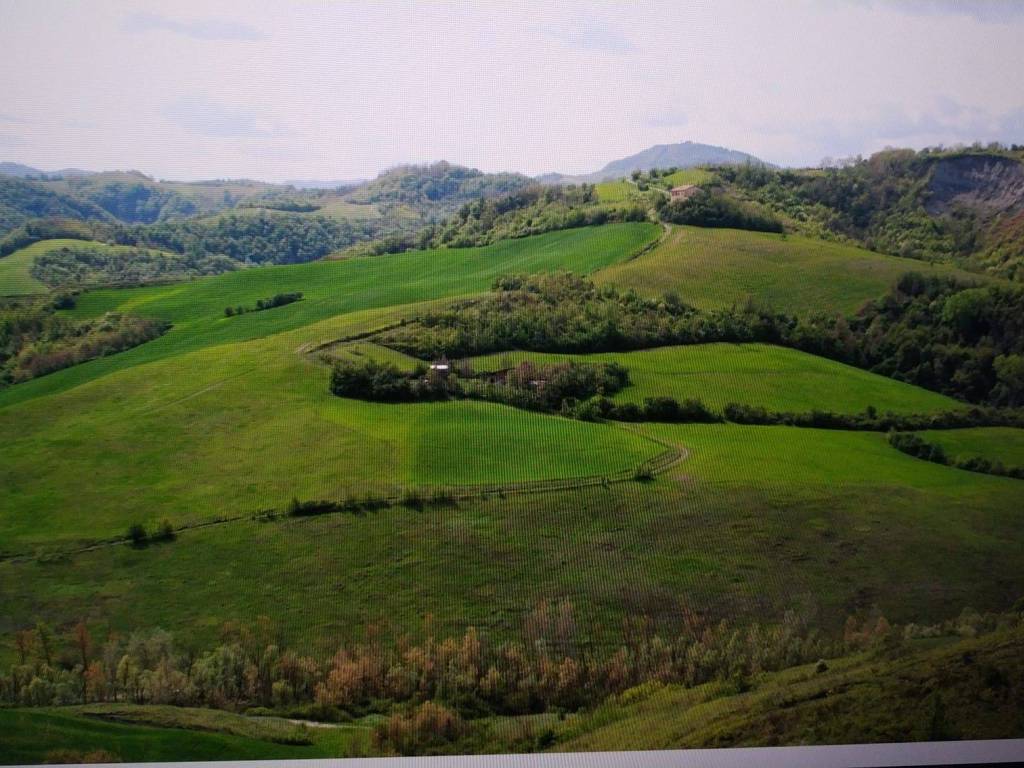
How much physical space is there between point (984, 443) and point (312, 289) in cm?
1519

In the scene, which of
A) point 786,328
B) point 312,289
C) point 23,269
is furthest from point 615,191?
point 23,269

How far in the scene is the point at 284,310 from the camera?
64.2ft

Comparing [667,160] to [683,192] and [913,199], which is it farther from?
[913,199]

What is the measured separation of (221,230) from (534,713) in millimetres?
16436

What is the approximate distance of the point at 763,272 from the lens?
22359mm

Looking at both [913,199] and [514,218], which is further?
[913,199]

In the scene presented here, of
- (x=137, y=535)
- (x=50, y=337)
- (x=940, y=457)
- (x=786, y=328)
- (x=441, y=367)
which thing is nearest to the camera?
(x=137, y=535)

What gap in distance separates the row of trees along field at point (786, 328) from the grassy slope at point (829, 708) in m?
7.83

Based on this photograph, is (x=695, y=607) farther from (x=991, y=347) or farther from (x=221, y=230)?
(x=221, y=230)

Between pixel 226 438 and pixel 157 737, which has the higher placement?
pixel 226 438

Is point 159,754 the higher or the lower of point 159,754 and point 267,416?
the lower

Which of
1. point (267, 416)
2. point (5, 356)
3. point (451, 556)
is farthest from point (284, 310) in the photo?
point (451, 556)

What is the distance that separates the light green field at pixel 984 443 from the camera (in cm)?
1691

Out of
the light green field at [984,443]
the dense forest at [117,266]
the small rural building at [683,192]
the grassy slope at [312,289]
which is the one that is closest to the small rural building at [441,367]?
the grassy slope at [312,289]
